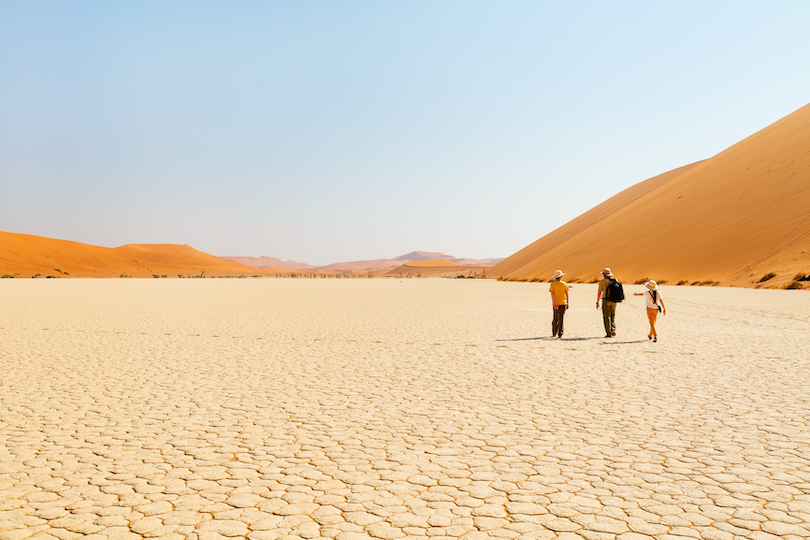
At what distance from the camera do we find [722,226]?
44.6 metres

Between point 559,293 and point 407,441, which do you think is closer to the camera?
point 407,441

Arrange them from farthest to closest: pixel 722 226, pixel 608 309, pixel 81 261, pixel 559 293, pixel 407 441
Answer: pixel 81 261 → pixel 722 226 → pixel 608 309 → pixel 559 293 → pixel 407 441

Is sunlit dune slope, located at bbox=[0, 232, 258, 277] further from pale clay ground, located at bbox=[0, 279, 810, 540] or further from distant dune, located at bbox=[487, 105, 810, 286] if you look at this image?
pale clay ground, located at bbox=[0, 279, 810, 540]

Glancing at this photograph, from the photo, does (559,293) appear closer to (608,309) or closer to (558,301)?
(558,301)

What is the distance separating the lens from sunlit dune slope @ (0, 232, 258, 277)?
92.0 m

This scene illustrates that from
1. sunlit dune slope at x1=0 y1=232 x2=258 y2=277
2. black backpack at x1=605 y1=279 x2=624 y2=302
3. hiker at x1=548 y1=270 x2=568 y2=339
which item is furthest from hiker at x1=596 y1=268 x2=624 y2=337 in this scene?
Result: sunlit dune slope at x1=0 y1=232 x2=258 y2=277

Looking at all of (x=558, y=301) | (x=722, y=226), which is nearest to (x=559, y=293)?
(x=558, y=301)

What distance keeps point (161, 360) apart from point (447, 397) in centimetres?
560

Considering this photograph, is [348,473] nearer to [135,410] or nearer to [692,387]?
[135,410]

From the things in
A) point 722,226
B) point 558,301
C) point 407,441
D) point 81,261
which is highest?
point 722,226

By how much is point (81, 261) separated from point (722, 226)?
105 m

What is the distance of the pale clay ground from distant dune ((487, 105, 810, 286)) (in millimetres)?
29945

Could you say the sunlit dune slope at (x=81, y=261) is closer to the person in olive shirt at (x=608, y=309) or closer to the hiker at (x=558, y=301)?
the hiker at (x=558, y=301)

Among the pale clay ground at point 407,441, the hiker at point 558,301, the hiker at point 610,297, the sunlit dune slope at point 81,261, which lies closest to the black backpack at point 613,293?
the hiker at point 610,297
